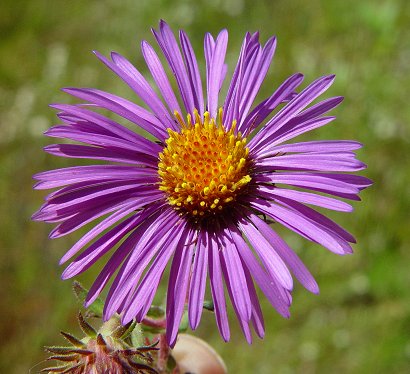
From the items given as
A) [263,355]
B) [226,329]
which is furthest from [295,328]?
[226,329]

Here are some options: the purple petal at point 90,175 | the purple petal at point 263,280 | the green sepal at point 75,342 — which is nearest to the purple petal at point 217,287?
the purple petal at point 263,280

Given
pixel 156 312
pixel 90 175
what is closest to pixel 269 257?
pixel 156 312

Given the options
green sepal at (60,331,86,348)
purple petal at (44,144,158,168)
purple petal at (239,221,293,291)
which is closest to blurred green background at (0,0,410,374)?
purple petal at (44,144,158,168)

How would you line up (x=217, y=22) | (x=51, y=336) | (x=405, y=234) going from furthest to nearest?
(x=217, y=22) → (x=405, y=234) → (x=51, y=336)

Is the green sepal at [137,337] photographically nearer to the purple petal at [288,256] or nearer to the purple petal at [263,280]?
the purple petal at [263,280]

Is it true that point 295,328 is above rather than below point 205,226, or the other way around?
below

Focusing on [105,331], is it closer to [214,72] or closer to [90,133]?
[90,133]

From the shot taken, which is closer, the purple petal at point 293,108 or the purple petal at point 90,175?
the purple petal at point 90,175

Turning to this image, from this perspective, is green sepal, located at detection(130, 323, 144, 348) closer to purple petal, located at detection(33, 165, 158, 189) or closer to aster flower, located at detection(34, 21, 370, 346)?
aster flower, located at detection(34, 21, 370, 346)
